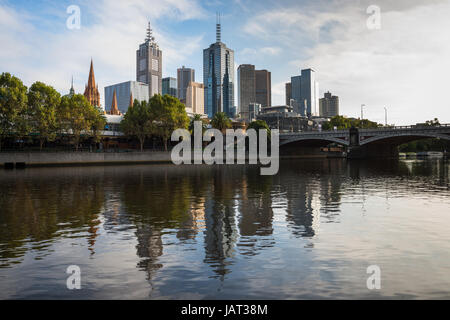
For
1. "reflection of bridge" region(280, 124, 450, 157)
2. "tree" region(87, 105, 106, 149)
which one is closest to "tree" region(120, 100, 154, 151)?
"tree" region(87, 105, 106, 149)

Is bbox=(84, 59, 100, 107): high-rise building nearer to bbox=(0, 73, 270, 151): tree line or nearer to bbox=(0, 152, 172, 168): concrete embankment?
bbox=(0, 73, 270, 151): tree line

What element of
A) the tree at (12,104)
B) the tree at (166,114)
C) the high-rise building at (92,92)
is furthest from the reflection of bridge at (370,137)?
the high-rise building at (92,92)

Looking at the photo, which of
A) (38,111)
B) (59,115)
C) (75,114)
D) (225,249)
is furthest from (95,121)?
(225,249)

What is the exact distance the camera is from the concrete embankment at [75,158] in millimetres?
63312

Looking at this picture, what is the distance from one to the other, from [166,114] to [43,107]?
26.8 m

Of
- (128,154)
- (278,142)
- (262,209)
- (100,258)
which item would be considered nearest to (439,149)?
(278,142)

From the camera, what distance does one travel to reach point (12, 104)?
62938 mm

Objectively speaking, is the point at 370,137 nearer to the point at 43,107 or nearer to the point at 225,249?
the point at 43,107

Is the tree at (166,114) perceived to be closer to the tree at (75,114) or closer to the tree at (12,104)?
the tree at (75,114)

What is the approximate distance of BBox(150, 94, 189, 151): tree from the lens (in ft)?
280

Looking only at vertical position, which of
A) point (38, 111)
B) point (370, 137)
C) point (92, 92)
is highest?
point (92, 92)

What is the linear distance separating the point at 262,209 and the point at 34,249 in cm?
989

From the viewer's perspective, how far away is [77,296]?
6898 mm

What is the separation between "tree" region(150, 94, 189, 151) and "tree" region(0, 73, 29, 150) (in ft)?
93.0
